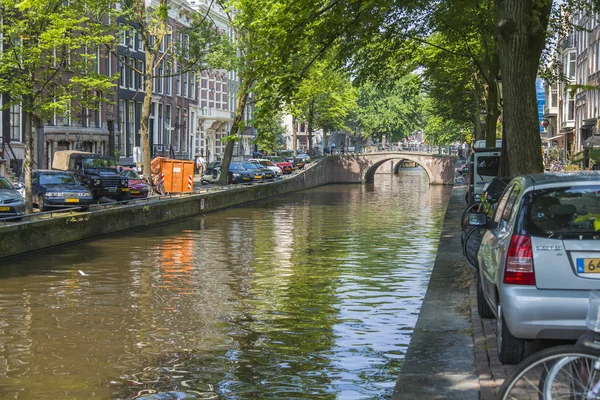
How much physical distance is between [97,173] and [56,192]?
7.20 metres

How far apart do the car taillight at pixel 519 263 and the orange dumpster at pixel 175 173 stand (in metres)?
33.4

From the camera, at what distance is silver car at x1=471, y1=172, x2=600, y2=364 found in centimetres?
725

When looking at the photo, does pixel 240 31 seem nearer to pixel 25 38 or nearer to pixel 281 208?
pixel 281 208

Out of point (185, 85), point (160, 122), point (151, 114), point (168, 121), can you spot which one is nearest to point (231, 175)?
point (151, 114)

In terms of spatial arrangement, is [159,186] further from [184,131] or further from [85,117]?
[184,131]

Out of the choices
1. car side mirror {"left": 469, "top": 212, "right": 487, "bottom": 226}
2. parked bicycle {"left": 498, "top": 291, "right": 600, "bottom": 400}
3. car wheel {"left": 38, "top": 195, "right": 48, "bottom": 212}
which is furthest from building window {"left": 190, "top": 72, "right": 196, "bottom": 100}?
parked bicycle {"left": 498, "top": 291, "right": 600, "bottom": 400}

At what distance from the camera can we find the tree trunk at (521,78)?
43.0ft

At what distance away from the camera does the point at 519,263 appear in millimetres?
7406

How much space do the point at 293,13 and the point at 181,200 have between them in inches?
875

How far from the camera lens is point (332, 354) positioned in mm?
11227

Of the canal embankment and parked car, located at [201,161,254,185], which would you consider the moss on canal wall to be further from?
the canal embankment

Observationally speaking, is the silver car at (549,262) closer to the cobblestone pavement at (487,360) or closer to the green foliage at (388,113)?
the cobblestone pavement at (487,360)

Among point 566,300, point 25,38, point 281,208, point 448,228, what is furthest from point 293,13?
point 281,208

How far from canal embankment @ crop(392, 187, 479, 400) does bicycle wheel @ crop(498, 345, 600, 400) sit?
259 centimetres
